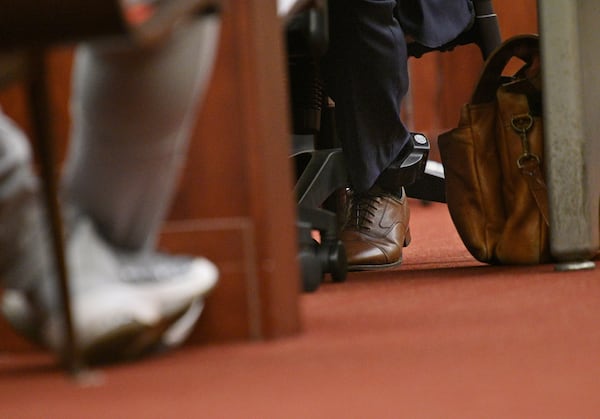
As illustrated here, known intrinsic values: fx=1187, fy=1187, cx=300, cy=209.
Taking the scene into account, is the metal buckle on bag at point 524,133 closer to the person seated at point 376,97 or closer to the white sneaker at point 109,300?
the person seated at point 376,97

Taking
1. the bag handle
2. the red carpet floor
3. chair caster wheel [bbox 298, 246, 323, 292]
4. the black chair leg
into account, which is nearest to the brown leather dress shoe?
the bag handle

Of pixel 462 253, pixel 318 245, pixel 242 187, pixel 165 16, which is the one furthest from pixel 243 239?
pixel 462 253

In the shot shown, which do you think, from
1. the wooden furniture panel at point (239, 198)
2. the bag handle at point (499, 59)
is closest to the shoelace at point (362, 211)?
the bag handle at point (499, 59)

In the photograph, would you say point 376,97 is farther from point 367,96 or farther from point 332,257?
point 332,257

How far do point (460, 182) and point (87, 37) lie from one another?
130 cm

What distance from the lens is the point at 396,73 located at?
6.49ft

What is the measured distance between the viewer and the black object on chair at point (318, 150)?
5.41 ft

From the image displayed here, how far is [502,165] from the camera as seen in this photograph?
2.00 m

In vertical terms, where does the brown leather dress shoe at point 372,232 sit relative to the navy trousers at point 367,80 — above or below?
below

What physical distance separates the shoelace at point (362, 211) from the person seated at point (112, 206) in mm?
1047

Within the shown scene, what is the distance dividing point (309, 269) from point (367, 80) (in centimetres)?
46

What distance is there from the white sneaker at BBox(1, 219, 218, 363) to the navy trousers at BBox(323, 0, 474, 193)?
960 millimetres

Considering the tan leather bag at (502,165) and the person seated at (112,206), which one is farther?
the tan leather bag at (502,165)

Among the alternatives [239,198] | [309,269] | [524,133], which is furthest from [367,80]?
[239,198]
